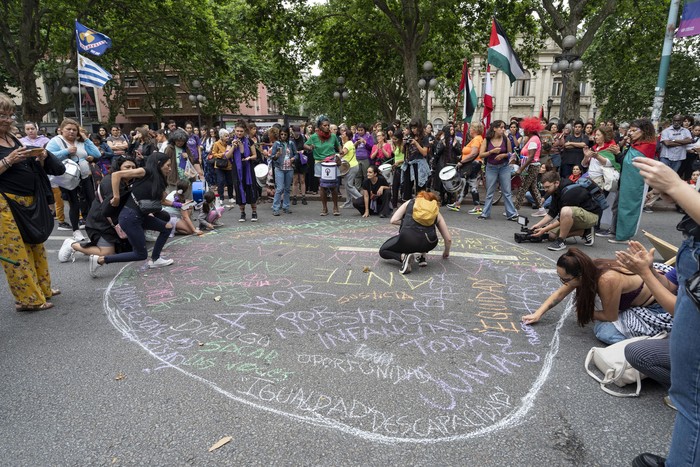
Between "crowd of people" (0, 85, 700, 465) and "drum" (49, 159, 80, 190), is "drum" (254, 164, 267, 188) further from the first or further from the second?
"drum" (49, 159, 80, 190)

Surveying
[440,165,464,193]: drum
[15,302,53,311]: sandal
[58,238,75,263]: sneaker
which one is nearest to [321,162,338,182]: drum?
[440,165,464,193]: drum

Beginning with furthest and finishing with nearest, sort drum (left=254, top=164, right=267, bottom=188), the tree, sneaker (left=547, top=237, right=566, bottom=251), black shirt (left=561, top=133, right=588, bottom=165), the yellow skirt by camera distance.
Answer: the tree < drum (left=254, top=164, right=267, bottom=188) < black shirt (left=561, top=133, right=588, bottom=165) < sneaker (left=547, top=237, right=566, bottom=251) < the yellow skirt

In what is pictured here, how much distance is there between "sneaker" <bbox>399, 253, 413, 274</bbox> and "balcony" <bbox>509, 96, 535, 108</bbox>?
48149 mm

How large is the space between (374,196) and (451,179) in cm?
176

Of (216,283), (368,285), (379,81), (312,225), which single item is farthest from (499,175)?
(379,81)

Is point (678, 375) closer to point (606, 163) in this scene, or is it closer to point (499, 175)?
point (606, 163)

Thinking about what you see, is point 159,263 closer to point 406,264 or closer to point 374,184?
point 406,264

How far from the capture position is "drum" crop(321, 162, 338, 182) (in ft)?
28.0

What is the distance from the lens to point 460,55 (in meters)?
21.9

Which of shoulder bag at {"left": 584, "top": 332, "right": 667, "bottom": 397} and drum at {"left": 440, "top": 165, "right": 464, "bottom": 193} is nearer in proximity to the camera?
shoulder bag at {"left": 584, "top": 332, "right": 667, "bottom": 397}

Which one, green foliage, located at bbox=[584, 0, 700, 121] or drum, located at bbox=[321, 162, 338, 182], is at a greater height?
green foliage, located at bbox=[584, 0, 700, 121]

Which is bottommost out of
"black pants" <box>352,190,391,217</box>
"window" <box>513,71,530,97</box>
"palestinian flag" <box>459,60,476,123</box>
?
"black pants" <box>352,190,391,217</box>

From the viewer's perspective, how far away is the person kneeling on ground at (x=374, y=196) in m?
8.43

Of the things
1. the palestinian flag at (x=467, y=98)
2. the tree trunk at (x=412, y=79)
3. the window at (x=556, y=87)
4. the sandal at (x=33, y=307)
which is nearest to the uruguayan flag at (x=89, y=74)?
the sandal at (x=33, y=307)
